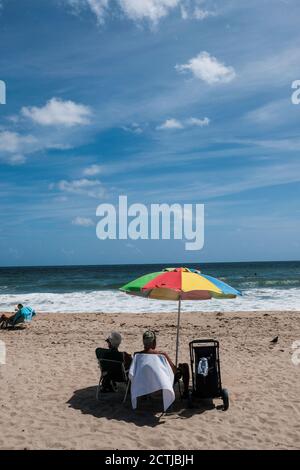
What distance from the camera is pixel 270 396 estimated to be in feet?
22.2

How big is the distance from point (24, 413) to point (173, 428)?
7.06 ft

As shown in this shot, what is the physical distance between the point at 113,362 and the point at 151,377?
0.86 m

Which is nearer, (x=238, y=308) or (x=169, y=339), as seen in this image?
(x=169, y=339)

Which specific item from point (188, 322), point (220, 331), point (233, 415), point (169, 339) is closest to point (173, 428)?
point (233, 415)

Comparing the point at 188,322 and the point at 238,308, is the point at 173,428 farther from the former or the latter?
the point at 238,308

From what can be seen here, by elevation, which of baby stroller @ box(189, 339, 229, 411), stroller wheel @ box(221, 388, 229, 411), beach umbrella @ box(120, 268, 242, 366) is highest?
beach umbrella @ box(120, 268, 242, 366)

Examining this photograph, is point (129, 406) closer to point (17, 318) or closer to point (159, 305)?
point (17, 318)

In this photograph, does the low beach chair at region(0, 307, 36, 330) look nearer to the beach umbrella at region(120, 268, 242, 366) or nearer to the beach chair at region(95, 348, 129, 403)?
the beach chair at region(95, 348, 129, 403)

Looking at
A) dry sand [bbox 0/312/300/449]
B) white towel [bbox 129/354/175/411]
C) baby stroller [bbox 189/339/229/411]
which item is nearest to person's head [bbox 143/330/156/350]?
white towel [bbox 129/354/175/411]

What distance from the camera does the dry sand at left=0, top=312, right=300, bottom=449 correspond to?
204 inches

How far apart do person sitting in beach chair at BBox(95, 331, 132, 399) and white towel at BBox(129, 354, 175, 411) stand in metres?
0.53

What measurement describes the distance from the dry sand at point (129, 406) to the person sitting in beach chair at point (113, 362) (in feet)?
1.20

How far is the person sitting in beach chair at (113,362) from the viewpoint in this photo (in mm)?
6469

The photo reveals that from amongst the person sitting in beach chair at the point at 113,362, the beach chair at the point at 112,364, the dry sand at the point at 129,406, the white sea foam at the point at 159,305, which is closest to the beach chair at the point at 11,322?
the dry sand at the point at 129,406
